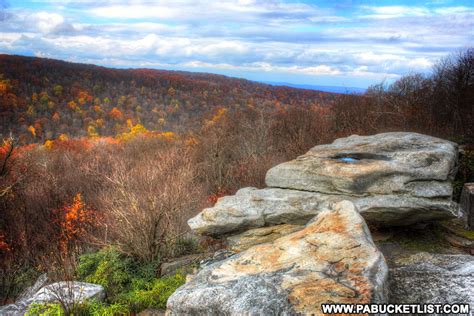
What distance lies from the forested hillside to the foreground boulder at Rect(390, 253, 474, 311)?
58.0 metres

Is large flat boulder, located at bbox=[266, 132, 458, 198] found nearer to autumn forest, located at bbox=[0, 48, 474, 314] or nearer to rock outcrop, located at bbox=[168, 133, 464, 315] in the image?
rock outcrop, located at bbox=[168, 133, 464, 315]

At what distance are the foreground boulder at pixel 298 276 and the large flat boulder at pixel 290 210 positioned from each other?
1.55 meters

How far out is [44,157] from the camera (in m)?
40.3

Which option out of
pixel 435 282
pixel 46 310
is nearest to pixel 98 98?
pixel 46 310

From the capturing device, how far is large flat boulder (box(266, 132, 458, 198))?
7.64 metres

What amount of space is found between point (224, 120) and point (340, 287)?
34.8 metres

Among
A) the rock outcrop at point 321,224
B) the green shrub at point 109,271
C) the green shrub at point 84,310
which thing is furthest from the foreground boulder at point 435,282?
the green shrub at point 109,271

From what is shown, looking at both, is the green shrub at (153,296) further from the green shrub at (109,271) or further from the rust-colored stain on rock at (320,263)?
the rust-colored stain on rock at (320,263)

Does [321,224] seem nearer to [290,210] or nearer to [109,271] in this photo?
[290,210]

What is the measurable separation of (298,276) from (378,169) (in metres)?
3.77

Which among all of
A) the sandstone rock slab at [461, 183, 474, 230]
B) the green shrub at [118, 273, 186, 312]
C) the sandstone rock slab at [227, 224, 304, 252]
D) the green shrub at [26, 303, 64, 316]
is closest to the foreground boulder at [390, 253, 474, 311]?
the sandstone rock slab at [227, 224, 304, 252]

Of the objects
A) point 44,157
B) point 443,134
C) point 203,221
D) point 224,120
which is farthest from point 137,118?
point 203,221

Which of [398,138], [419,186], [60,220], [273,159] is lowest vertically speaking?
[60,220]

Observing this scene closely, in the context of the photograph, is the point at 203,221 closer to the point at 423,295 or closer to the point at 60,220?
the point at 423,295
